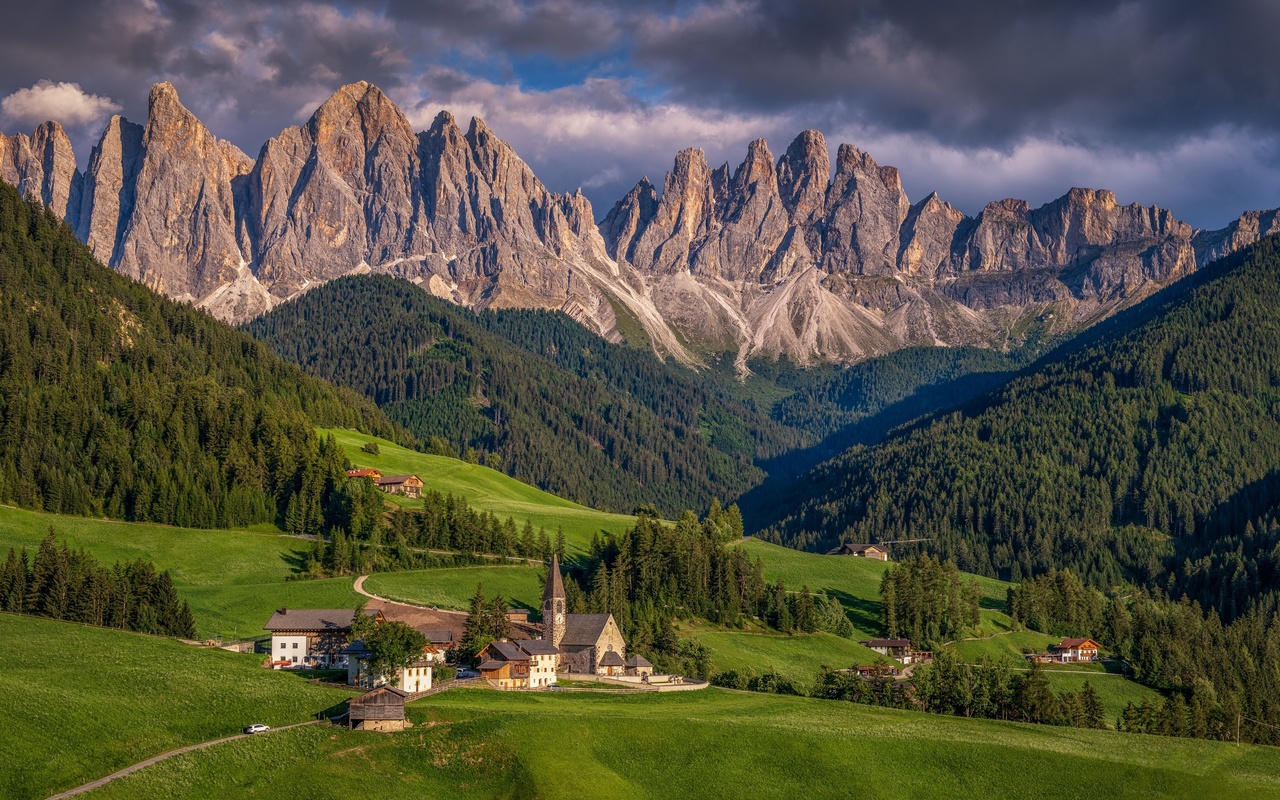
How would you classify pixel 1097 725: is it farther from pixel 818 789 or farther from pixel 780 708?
pixel 818 789

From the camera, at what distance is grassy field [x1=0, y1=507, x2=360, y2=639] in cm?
14550

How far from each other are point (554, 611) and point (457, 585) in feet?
105

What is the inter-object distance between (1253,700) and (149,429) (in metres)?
153

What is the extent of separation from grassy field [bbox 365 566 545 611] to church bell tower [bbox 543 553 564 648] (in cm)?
1835

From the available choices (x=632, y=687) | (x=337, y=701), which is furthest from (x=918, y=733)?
(x=337, y=701)

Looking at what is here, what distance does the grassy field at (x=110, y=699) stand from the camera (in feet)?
255

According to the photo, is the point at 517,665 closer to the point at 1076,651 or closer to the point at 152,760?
the point at 152,760

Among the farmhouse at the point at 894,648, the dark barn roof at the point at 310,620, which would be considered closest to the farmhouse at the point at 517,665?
the dark barn roof at the point at 310,620

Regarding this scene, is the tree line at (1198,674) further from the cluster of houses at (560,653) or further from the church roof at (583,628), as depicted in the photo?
the church roof at (583,628)

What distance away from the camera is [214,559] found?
166250mm

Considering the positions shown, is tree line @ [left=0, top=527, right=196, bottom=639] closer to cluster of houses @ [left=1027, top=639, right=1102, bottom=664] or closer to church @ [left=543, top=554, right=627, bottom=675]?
church @ [left=543, top=554, right=627, bottom=675]

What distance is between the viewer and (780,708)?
114688mm

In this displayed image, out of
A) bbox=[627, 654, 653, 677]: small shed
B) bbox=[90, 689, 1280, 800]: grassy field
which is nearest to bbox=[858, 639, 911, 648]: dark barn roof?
bbox=[627, 654, 653, 677]: small shed

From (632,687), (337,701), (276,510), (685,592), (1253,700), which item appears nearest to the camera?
(337,701)
